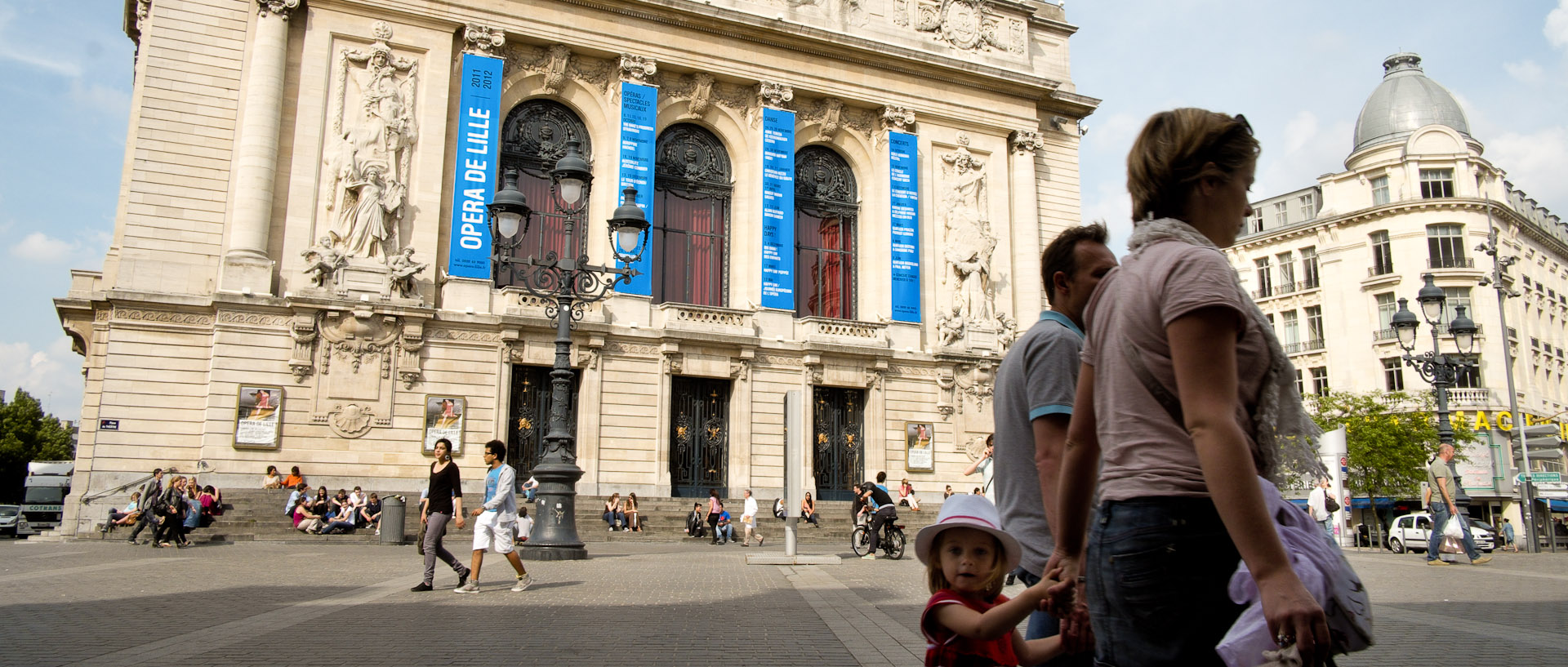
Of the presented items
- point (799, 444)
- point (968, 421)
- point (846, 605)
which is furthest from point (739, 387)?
point (846, 605)

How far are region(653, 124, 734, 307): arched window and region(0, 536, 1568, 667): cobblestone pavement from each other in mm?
15241

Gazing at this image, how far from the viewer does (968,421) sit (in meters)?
30.6

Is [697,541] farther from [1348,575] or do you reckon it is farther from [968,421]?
[1348,575]

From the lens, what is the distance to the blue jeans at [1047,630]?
3.24 m

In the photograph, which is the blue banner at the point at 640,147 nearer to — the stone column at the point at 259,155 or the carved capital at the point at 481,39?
the carved capital at the point at 481,39

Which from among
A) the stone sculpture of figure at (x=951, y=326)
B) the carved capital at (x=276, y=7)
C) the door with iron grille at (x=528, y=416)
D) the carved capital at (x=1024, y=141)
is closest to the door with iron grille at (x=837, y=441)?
the stone sculpture of figure at (x=951, y=326)

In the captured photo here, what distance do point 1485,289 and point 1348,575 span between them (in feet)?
173

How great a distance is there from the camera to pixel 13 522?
3431cm

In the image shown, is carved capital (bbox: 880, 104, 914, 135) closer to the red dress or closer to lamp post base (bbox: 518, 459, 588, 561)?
lamp post base (bbox: 518, 459, 588, 561)

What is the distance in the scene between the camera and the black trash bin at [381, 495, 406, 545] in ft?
66.8

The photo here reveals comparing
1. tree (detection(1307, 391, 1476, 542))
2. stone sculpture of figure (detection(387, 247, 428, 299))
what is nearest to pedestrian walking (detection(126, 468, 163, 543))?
stone sculpture of figure (detection(387, 247, 428, 299))

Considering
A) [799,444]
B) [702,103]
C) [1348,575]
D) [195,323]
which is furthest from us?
[702,103]

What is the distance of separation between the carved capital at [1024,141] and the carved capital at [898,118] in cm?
390

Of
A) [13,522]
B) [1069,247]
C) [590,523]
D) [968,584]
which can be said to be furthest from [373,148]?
[968,584]
